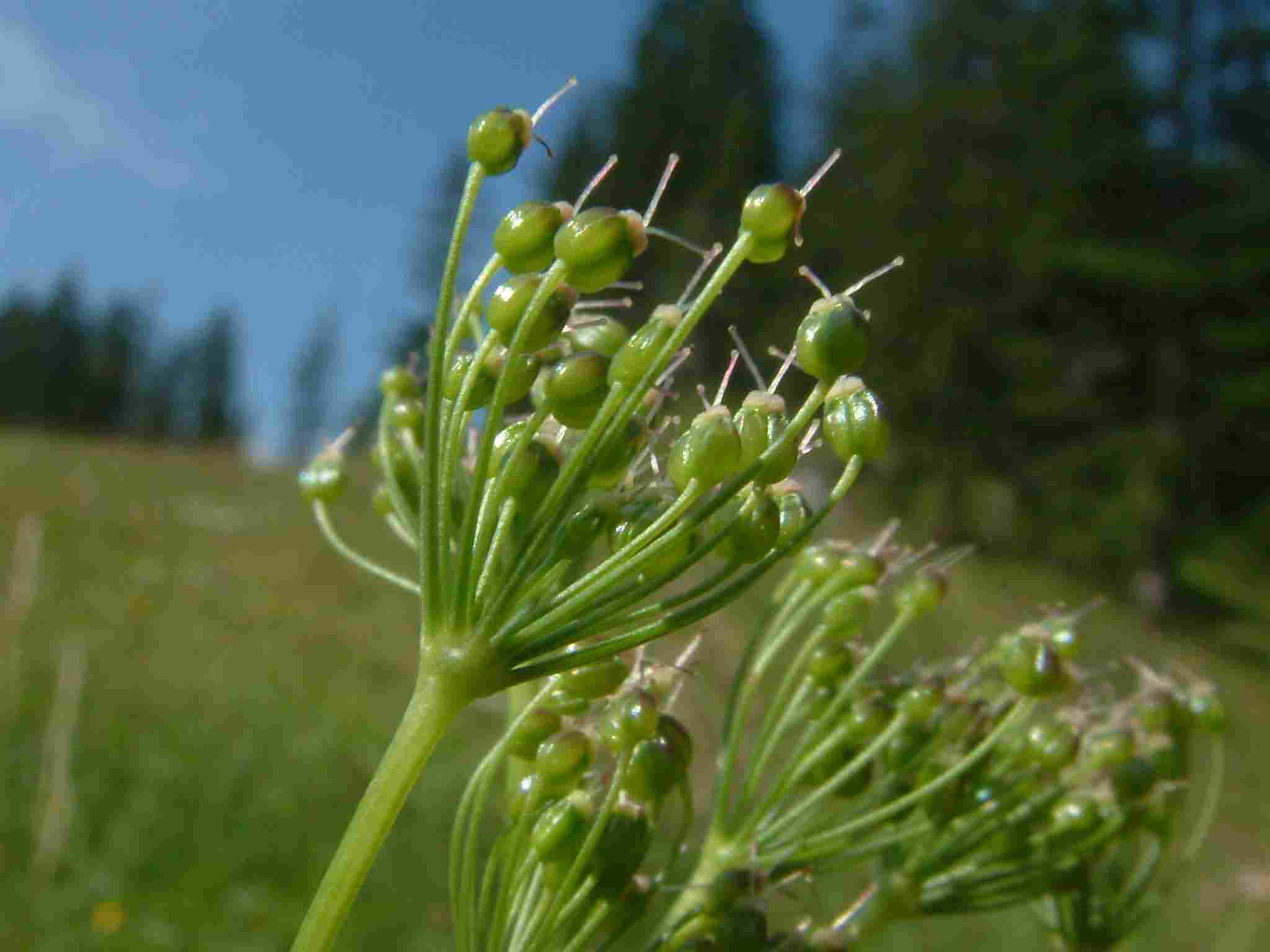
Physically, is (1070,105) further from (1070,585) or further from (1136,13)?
(1070,585)

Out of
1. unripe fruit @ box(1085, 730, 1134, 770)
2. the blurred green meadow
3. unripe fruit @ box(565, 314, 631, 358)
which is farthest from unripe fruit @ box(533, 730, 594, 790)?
unripe fruit @ box(1085, 730, 1134, 770)

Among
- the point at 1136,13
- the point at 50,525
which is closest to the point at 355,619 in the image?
the point at 50,525

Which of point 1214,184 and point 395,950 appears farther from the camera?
point 1214,184

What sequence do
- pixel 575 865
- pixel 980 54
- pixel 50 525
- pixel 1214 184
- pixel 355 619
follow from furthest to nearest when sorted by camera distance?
pixel 980 54, pixel 1214 184, pixel 50 525, pixel 355 619, pixel 575 865

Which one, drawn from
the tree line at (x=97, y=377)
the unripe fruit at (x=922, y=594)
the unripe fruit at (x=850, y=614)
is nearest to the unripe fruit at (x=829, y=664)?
the unripe fruit at (x=850, y=614)

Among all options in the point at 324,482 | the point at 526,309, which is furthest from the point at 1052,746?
the point at 324,482

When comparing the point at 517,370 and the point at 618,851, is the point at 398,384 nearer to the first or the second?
the point at 517,370

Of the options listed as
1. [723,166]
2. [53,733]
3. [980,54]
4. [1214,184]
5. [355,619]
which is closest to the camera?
[53,733]
